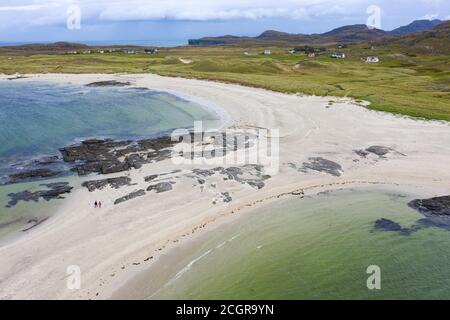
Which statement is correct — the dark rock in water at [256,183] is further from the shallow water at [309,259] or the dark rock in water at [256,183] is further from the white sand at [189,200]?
the shallow water at [309,259]

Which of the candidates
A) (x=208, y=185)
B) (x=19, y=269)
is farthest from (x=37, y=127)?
(x=19, y=269)

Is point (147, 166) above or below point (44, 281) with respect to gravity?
above

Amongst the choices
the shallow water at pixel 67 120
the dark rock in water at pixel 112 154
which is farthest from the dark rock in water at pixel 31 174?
the dark rock in water at pixel 112 154

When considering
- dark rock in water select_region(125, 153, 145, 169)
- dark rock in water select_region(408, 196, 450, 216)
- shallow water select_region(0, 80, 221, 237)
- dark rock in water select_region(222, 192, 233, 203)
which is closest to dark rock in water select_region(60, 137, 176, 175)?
dark rock in water select_region(125, 153, 145, 169)

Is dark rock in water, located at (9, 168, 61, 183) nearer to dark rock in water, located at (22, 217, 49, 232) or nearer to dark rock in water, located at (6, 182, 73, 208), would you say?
dark rock in water, located at (6, 182, 73, 208)

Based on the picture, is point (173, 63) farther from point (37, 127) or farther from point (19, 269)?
point (19, 269)
